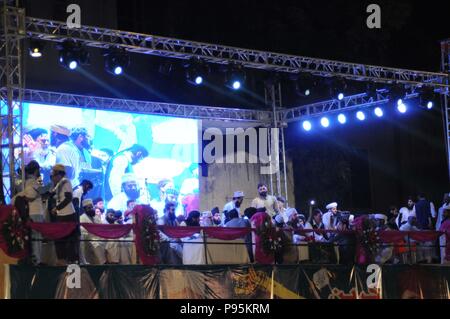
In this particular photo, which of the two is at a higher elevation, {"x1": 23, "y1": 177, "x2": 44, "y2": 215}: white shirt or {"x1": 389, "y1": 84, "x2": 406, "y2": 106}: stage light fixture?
{"x1": 389, "y1": 84, "x2": 406, "y2": 106}: stage light fixture

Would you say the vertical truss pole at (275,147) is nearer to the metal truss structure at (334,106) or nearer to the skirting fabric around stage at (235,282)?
the metal truss structure at (334,106)

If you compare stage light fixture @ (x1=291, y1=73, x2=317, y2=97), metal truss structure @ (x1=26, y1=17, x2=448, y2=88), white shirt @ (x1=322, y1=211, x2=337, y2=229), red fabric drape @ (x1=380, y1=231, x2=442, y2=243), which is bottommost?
red fabric drape @ (x1=380, y1=231, x2=442, y2=243)

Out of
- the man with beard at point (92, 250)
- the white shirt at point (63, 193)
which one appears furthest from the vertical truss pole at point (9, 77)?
the white shirt at point (63, 193)

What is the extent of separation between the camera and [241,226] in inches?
583

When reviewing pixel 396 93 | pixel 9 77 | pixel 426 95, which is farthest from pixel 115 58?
pixel 426 95

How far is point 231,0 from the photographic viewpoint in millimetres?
27656

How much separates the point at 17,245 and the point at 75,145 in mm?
8825

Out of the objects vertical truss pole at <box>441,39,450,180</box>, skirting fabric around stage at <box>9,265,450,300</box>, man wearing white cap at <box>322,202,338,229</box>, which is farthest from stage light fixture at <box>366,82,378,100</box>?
skirting fabric around stage at <box>9,265,450,300</box>

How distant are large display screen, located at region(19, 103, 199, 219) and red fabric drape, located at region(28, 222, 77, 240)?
7.52 metres

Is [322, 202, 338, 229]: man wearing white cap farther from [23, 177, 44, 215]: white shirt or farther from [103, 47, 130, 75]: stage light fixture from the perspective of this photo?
[23, 177, 44, 215]: white shirt

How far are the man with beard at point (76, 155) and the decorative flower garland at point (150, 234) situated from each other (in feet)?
23.7

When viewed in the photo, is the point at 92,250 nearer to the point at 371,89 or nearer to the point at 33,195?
the point at 33,195

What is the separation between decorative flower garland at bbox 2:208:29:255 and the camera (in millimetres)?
11547
